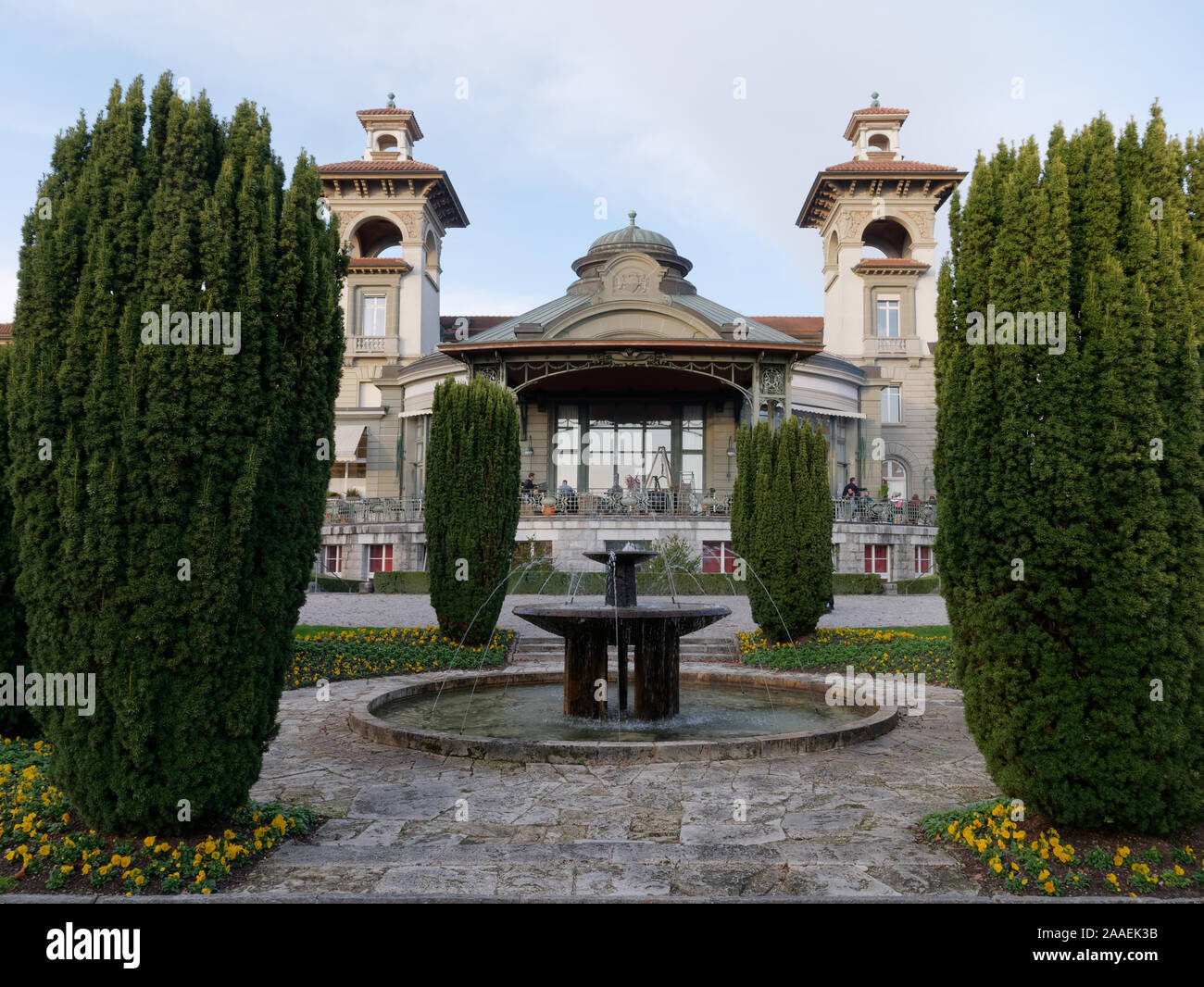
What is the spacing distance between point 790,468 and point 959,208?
26.1 feet

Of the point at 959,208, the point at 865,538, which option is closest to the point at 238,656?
the point at 959,208

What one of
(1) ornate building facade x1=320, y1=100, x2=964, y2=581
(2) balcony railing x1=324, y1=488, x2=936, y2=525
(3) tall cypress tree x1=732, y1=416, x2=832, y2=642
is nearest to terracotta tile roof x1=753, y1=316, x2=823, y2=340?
(1) ornate building facade x1=320, y1=100, x2=964, y2=581

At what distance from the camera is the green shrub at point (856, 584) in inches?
837

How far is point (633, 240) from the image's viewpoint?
3381 centimetres

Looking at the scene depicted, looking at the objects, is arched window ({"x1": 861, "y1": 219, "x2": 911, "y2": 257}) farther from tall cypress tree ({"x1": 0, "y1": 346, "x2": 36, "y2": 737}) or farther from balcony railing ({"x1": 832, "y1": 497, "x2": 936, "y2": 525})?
tall cypress tree ({"x1": 0, "y1": 346, "x2": 36, "y2": 737})

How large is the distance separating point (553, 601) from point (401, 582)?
17.7 feet

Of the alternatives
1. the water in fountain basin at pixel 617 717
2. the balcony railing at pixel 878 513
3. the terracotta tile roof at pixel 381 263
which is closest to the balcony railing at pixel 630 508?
the balcony railing at pixel 878 513

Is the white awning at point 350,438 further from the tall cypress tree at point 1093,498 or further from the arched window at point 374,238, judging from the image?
the tall cypress tree at point 1093,498

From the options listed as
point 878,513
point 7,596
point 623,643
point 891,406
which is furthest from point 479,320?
point 7,596

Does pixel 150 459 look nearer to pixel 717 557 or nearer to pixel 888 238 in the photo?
pixel 717 557

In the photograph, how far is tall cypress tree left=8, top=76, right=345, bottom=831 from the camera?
4.30m

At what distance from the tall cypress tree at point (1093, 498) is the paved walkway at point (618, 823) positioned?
0.97 meters

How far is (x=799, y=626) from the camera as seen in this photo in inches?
506

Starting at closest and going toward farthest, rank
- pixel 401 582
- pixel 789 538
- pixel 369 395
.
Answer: pixel 789 538, pixel 401 582, pixel 369 395
